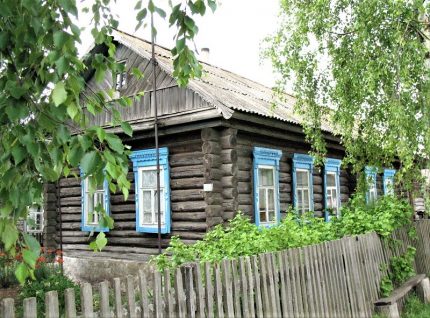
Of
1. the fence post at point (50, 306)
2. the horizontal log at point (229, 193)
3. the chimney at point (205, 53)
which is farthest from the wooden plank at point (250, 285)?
the chimney at point (205, 53)

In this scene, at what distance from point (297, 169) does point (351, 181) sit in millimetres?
3689

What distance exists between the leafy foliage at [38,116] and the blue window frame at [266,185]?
7.94 m

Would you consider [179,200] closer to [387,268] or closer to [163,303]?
[387,268]

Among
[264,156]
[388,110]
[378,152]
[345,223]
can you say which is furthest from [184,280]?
[264,156]

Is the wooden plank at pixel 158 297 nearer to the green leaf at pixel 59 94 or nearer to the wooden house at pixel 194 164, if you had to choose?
the green leaf at pixel 59 94

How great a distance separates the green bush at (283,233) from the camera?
16.0 ft

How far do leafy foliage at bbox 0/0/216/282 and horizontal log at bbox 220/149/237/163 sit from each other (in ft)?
22.6

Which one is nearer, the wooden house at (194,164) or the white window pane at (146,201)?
the wooden house at (194,164)

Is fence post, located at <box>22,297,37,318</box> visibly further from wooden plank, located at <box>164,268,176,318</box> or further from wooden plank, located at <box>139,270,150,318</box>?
wooden plank, located at <box>164,268,176,318</box>

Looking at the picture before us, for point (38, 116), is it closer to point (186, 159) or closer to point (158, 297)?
point (158, 297)

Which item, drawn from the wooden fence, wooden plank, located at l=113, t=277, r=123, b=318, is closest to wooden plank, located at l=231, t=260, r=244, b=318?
the wooden fence

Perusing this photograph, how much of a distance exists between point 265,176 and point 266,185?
223 mm

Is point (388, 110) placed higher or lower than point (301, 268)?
higher

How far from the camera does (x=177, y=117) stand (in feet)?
31.6
